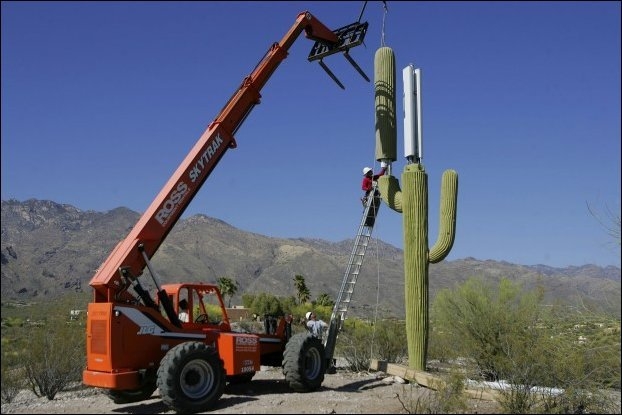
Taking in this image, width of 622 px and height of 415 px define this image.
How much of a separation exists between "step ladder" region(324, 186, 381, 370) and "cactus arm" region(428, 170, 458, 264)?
177 centimetres

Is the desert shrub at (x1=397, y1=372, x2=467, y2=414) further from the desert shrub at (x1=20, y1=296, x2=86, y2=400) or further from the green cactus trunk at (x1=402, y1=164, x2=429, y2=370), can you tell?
the desert shrub at (x1=20, y1=296, x2=86, y2=400)

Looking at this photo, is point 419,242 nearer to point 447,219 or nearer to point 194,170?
point 447,219

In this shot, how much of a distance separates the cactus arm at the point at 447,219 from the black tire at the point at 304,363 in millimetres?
3311

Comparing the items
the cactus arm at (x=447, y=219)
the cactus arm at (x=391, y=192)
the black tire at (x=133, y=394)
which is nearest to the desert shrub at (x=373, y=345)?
the cactus arm at (x=447, y=219)

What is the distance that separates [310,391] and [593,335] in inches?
213

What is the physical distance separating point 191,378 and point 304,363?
8.64ft

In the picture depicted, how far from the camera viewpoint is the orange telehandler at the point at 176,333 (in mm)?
10266

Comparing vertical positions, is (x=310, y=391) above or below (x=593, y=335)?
below

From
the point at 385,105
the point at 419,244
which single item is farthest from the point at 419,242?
the point at 385,105

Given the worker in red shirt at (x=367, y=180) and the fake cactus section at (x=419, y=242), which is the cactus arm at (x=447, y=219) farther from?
the worker in red shirt at (x=367, y=180)

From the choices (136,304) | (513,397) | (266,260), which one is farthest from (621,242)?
(266,260)

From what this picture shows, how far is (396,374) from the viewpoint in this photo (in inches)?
559

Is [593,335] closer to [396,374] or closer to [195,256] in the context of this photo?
[396,374]

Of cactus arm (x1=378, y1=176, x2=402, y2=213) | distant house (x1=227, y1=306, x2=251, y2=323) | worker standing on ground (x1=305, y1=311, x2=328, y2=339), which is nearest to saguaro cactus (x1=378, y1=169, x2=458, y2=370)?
cactus arm (x1=378, y1=176, x2=402, y2=213)
